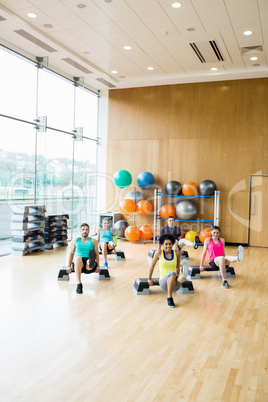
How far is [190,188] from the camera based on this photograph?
8820 millimetres

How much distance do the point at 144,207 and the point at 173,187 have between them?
84cm

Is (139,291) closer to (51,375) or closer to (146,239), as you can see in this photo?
(51,375)

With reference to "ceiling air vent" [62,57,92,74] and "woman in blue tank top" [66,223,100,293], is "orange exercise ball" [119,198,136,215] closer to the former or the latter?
"ceiling air vent" [62,57,92,74]

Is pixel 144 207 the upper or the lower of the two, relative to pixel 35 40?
lower

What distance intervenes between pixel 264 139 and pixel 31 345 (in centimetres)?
725

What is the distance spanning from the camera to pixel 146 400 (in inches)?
A: 91.4

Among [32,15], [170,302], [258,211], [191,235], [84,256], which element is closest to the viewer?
[170,302]

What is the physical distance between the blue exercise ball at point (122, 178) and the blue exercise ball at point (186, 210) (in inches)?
57.6

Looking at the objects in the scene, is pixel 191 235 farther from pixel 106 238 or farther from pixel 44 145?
pixel 44 145

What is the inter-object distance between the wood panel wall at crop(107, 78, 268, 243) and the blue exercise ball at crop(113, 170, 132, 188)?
1.98ft

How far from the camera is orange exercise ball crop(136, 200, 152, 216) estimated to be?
29.7 ft

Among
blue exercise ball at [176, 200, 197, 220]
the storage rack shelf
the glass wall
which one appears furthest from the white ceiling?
blue exercise ball at [176, 200, 197, 220]

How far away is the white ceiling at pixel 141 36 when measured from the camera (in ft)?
18.3

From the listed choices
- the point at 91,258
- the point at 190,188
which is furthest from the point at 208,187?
the point at 91,258
